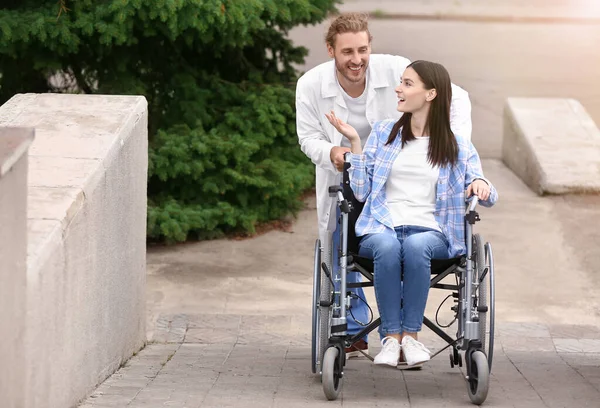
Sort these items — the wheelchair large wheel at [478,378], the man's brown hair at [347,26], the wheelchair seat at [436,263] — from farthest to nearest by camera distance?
1. the man's brown hair at [347,26]
2. the wheelchair seat at [436,263]
3. the wheelchair large wheel at [478,378]

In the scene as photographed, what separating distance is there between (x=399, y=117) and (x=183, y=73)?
3.23m

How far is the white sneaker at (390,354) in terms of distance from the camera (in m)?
5.07

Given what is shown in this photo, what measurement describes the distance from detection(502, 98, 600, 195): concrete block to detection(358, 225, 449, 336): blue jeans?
5.23 m

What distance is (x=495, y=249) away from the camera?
880 centimetres

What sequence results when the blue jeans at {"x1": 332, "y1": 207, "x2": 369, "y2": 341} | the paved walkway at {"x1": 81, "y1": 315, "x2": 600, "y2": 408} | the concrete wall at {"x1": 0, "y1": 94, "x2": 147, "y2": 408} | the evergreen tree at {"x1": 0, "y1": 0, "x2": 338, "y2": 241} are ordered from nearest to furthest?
the concrete wall at {"x1": 0, "y1": 94, "x2": 147, "y2": 408} → the paved walkway at {"x1": 81, "y1": 315, "x2": 600, "y2": 408} → the blue jeans at {"x1": 332, "y1": 207, "x2": 369, "y2": 341} → the evergreen tree at {"x1": 0, "y1": 0, "x2": 338, "y2": 241}

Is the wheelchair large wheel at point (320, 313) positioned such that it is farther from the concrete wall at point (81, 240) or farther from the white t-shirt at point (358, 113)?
the concrete wall at point (81, 240)

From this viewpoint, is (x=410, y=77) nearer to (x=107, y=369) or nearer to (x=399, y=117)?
(x=399, y=117)

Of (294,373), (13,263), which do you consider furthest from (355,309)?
(13,263)

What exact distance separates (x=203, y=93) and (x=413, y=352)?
4.08 metres

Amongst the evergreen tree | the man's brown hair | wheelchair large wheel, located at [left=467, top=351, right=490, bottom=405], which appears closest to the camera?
wheelchair large wheel, located at [left=467, top=351, right=490, bottom=405]

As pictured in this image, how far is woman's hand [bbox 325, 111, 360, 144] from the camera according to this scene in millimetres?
5391

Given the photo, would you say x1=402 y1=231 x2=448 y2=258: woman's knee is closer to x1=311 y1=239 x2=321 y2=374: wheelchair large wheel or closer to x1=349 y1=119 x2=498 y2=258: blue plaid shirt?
x1=349 y1=119 x2=498 y2=258: blue plaid shirt

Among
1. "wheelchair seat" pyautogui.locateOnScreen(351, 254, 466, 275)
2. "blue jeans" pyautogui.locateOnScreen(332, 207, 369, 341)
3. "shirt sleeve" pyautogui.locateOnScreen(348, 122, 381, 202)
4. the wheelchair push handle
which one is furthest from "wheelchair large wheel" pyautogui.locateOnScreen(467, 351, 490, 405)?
"blue jeans" pyautogui.locateOnScreen(332, 207, 369, 341)

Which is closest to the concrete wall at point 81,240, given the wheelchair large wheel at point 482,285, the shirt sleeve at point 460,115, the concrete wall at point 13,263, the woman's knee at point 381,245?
the concrete wall at point 13,263
